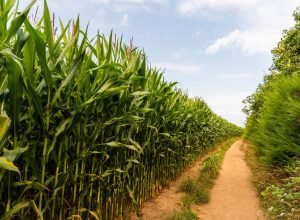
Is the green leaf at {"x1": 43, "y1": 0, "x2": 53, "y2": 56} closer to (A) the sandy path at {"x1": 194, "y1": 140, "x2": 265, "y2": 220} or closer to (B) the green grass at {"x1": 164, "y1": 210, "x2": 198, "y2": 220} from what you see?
(B) the green grass at {"x1": 164, "y1": 210, "x2": 198, "y2": 220}

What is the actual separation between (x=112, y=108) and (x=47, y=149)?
114 cm

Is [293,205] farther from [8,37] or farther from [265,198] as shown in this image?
[8,37]

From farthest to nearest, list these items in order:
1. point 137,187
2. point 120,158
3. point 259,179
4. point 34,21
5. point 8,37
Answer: point 259,179
point 137,187
point 120,158
point 34,21
point 8,37

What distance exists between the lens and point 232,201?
20.5 feet

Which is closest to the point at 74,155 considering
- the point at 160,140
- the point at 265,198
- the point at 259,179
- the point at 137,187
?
the point at 137,187

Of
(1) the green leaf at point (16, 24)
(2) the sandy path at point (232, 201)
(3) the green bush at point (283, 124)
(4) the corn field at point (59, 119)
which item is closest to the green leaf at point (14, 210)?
(4) the corn field at point (59, 119)

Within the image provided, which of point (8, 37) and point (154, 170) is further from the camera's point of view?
point (154, 170)

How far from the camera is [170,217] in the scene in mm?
4562

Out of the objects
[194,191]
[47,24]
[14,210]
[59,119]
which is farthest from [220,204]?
[47,24]

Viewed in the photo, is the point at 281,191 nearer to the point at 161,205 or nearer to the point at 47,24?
the point at 161,205

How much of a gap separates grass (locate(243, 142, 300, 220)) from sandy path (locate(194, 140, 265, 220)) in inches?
8.1

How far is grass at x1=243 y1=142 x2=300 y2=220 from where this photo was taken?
13.2ft

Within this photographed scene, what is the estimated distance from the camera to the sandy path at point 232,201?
5.33 metres

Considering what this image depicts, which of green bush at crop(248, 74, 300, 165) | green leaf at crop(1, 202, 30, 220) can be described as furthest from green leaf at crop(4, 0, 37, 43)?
green bush at crop(248, 74, 300, 165)
